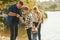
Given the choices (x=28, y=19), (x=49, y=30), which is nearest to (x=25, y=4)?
(x=28, y=19)

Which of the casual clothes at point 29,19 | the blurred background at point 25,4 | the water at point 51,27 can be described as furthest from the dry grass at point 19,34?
the casual clothes at point 29,19

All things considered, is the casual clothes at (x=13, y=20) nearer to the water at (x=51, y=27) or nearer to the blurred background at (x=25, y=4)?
the blurred background at (x=25, y=4)

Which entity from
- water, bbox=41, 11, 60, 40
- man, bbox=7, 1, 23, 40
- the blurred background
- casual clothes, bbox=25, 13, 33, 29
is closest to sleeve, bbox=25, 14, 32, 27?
casual clothes, bbox=25, 13, 33, 29

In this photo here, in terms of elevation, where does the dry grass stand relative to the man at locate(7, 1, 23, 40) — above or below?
below

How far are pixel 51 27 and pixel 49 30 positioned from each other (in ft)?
0.62

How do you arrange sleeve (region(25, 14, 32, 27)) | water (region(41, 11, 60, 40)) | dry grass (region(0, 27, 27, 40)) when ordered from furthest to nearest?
water (region(41, 11, 60, 40)), dry grass (region(0, 27, 27, 40)), sleeve (region(25, 14, 32, 27))

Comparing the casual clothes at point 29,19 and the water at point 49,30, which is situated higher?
the casual clothes at point 29,19

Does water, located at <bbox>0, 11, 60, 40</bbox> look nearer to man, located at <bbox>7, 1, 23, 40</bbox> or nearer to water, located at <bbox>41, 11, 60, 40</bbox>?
water, located at <bbox>41, 11, 60, 40</bbox>

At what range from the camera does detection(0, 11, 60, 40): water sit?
400cm

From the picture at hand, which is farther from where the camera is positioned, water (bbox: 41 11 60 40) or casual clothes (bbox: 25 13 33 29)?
water (bbox: 41 11 60 40)

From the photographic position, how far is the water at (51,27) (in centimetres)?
416

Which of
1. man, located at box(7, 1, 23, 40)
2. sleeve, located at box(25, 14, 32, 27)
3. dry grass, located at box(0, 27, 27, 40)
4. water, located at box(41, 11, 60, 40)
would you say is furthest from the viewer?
water, located at box(41, 11, 60, 40)

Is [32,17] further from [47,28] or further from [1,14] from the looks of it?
[47,28]

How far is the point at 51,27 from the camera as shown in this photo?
4.84 m
